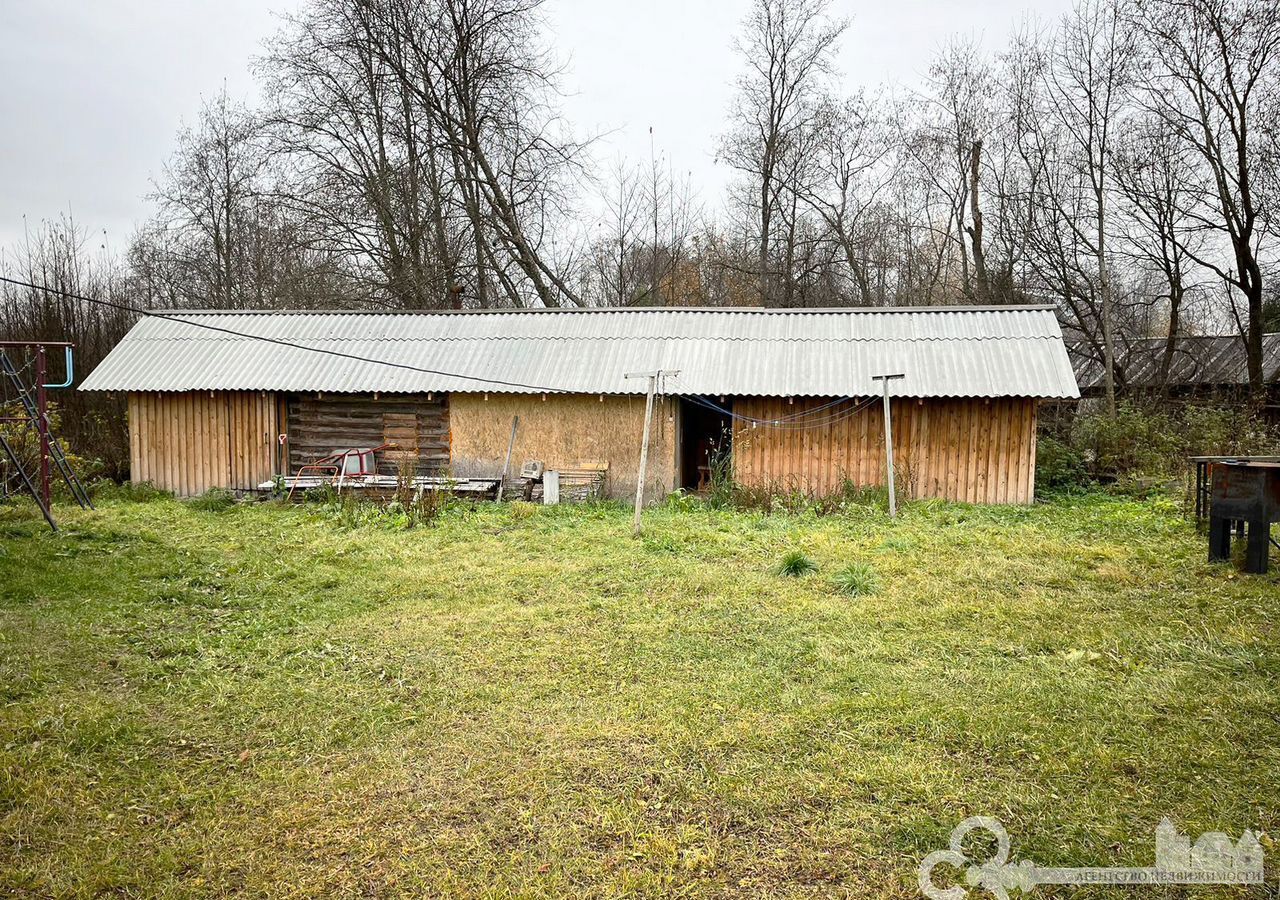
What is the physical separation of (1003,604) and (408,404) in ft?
37.2

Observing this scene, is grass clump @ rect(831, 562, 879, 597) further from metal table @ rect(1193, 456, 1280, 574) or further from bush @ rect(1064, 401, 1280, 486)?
bush @ rect(1064, 401, 1280, 486)

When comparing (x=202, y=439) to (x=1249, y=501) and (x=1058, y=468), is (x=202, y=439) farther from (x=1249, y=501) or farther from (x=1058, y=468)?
(x=1058, y=468)

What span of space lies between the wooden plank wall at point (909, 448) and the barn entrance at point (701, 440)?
663 mm

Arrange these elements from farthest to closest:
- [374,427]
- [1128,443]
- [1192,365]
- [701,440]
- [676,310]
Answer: [1192,365] → [701,440] → [676,310] → [1128,443] → [374,427]

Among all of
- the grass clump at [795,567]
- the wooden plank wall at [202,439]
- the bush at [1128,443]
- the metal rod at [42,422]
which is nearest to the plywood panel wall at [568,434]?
the wooden plank wall at [202,439]

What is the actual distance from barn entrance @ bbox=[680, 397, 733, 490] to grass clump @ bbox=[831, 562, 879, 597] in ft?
19.9

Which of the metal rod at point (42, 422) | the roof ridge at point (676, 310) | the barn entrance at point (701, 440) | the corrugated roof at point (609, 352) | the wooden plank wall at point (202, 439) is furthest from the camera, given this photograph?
the roof ridge at point (676, 310)

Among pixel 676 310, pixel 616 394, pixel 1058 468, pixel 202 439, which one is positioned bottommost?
pixel 1058 468

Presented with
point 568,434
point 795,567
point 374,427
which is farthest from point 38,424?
point 795,567

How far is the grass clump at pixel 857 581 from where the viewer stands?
750cm

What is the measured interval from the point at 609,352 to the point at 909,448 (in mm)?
5819

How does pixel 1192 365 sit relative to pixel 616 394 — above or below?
above

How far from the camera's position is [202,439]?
1525 centimetres

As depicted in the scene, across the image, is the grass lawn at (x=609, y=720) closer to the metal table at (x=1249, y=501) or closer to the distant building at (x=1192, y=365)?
the metal table at (x=1249, y=501)
